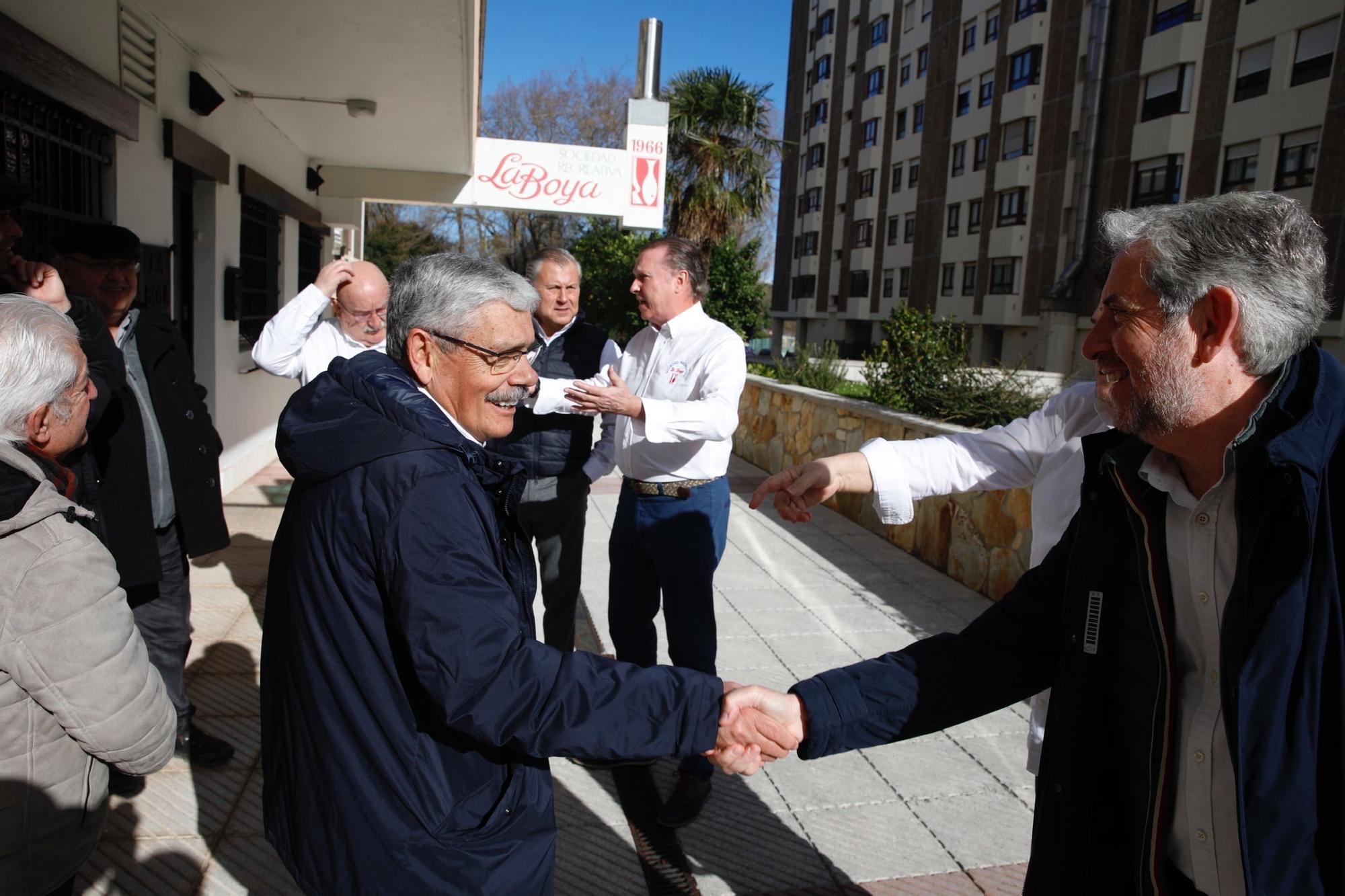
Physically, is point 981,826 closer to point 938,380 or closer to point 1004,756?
point 1004,756

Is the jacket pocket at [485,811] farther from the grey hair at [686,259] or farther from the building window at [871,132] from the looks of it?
the building window at [871,132]

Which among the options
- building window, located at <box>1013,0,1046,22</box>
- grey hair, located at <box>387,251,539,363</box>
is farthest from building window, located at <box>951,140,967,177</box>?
grey hair, located at <box>387,251,539,363</box>

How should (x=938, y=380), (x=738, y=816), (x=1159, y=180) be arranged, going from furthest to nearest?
(x=1159, y=180)
(x=938, y=380)
(x=738, y=816)

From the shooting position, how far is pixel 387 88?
22.7ft

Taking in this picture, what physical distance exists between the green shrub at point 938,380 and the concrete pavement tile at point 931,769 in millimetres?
3700

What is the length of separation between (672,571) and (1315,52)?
28030 mm

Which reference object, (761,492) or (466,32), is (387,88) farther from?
(761,492)

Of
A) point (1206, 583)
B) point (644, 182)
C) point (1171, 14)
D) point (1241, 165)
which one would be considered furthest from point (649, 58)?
point (1171, 14)

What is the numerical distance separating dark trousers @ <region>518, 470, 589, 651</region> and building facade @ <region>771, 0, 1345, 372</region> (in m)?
14.7

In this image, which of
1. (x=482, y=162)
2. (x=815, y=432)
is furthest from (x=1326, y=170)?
(x=482, y=162)

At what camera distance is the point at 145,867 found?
2732 mm

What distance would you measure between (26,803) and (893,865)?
2476mm

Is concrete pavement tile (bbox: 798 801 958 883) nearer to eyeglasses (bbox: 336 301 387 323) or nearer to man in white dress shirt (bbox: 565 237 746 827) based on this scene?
man in white dress shirt (bbox: 565 237 746 827)

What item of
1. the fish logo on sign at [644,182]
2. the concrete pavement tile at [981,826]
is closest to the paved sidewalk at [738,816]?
the concrete pavement tile at [981,826]
